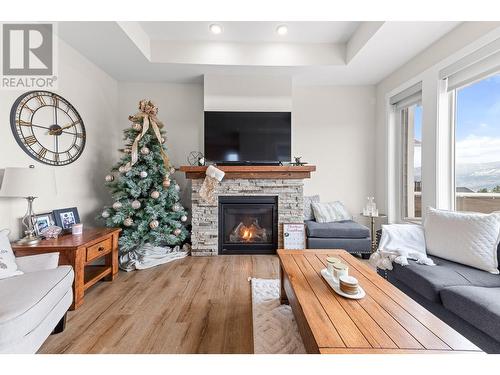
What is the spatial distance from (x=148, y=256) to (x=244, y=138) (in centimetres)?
206

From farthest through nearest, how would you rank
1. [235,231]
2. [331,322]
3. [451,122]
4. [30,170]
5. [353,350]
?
[235,231], [451,122], [30,170], [331,322], [353,350]

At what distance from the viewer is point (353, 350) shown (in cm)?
83

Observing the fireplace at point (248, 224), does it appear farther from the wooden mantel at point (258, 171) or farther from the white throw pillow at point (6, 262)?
the white throw pillow at point (6, 262)

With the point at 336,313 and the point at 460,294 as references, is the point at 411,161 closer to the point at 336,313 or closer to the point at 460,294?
the point at 460,294

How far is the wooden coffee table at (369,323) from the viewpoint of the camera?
852mm

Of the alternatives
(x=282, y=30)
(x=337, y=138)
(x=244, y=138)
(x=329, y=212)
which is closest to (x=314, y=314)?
(x=329, y=212)

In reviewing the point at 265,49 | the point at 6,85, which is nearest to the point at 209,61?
the point at 265,49

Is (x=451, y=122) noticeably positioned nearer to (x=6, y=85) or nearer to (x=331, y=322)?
(x=331, y=322)

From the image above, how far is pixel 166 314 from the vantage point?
1779 mm

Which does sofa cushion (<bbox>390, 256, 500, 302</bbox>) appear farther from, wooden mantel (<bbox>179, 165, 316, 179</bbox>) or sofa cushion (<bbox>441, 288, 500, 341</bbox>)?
wooden mantel (<bbox>179, 165, 316, 179</bbox>)

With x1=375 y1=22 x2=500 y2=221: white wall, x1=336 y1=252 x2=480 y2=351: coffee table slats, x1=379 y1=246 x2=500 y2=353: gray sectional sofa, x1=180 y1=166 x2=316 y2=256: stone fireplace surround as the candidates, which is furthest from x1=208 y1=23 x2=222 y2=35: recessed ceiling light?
x1=379 y1=246 x2=500 y2=353: gray sectional sofa

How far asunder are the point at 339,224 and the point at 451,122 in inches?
67.9

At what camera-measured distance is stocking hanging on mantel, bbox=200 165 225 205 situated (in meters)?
3.00

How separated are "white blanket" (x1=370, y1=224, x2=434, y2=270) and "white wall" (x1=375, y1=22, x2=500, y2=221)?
30.2 inches
